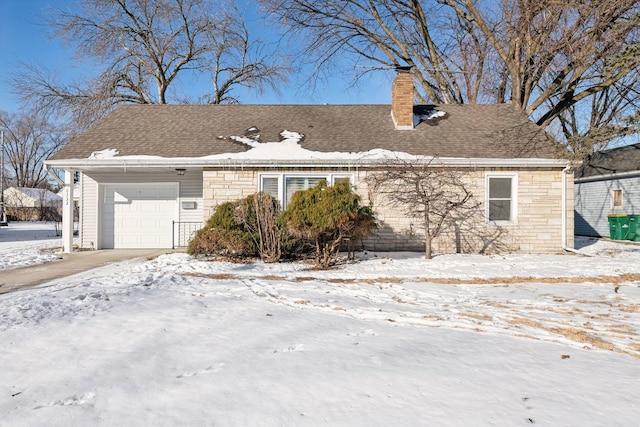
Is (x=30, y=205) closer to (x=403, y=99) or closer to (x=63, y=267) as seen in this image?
(x=63, y=267)

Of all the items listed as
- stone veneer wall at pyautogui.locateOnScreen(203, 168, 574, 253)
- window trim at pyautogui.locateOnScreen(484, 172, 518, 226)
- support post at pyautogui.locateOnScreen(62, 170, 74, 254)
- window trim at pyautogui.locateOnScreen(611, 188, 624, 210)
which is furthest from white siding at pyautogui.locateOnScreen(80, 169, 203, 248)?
window trim at pyautogui.locateOnScreen(611, 188, 624, 210)

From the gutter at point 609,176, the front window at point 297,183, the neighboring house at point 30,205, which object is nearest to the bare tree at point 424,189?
the front window at point 297,183

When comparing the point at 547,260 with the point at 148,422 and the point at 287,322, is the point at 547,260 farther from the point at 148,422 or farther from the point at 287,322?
the point at 148,422

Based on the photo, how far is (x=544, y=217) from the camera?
10.5 metres

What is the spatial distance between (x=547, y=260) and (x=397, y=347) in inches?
298

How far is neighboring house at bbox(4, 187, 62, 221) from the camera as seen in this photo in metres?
39.2

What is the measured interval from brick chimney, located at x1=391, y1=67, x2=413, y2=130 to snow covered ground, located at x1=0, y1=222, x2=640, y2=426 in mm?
7258

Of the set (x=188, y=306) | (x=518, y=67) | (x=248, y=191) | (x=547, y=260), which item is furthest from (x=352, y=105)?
(x=188, y=306)

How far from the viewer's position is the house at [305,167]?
33.8ft

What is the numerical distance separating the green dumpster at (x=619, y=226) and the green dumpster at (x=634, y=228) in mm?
120

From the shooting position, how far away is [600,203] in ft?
58.2

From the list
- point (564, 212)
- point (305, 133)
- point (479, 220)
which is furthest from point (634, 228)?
point (305, 133)

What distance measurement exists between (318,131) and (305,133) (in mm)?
440

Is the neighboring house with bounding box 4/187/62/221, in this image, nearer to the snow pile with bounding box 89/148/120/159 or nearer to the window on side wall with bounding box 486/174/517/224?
the snow pile with bounding box 89/148/120/159
